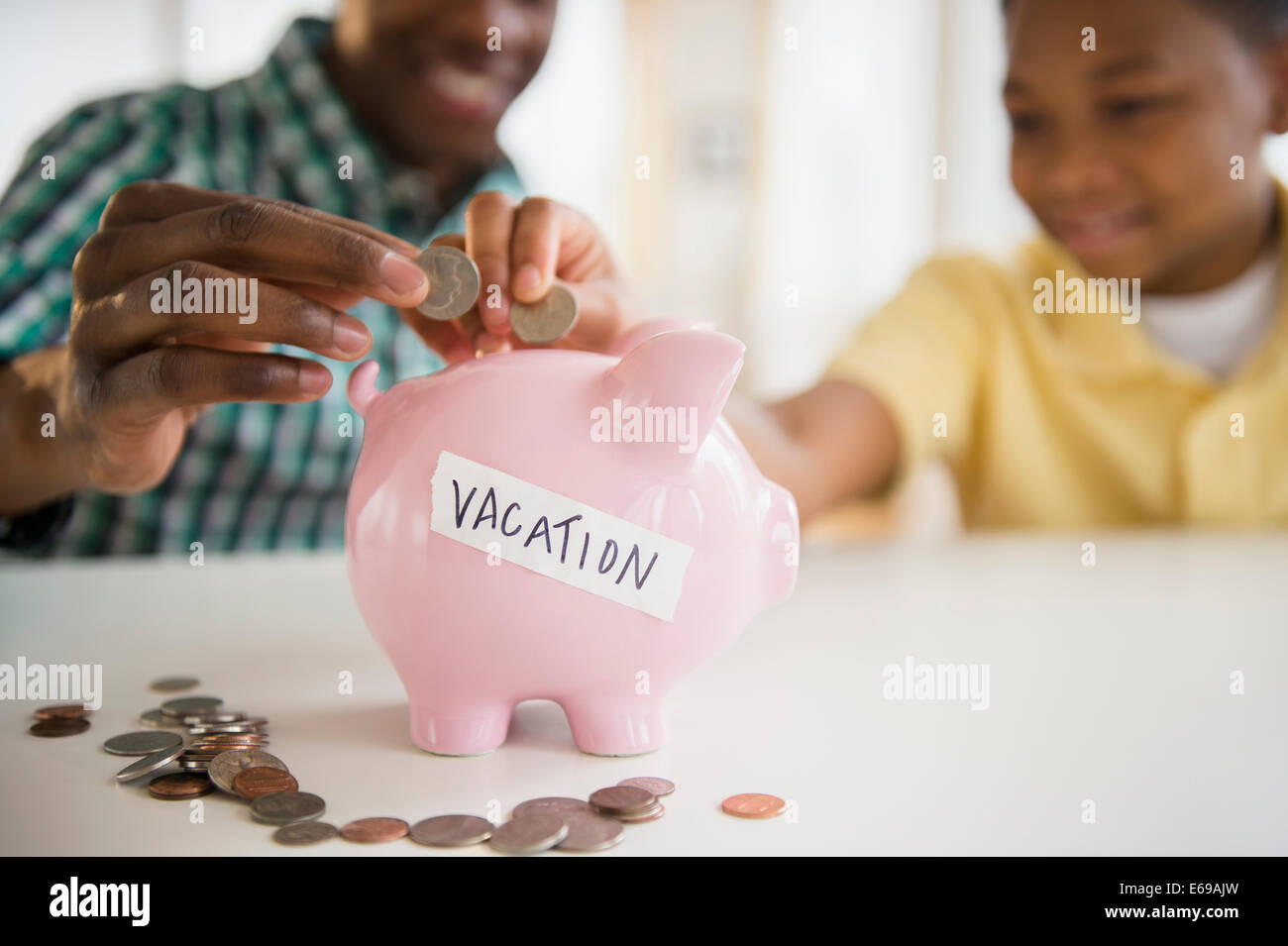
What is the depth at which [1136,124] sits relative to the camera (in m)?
1.66

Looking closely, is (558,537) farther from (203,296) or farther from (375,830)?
(203,296)

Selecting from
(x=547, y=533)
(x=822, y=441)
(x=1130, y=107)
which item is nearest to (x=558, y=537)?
(x=547, y=533)

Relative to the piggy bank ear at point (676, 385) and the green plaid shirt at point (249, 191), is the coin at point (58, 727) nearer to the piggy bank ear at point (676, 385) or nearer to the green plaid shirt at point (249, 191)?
the piggy bank ear at point (676, 385)

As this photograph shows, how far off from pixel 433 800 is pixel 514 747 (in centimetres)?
11

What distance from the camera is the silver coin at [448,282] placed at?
0.77 meters

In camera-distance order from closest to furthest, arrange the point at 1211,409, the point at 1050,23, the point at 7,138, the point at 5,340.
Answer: the point at 5,340 < the point at 1050,23 < the point at 1211,409 < the point at 7,138

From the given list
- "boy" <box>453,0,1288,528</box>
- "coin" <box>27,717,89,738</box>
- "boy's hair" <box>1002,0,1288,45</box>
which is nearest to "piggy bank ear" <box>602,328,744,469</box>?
"coin" <box>27,717,89,738</box>

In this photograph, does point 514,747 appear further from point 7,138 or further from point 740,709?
point 7,138

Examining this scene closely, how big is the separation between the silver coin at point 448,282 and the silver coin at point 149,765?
36 cm

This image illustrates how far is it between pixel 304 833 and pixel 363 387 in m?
0.34

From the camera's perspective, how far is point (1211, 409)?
1.76m

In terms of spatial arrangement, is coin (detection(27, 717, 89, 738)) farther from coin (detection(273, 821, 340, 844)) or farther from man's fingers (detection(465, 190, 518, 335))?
man's fingers (detection(465, 190, 518, 335))

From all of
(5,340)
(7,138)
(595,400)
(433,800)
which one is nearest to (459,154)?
(5,340)
